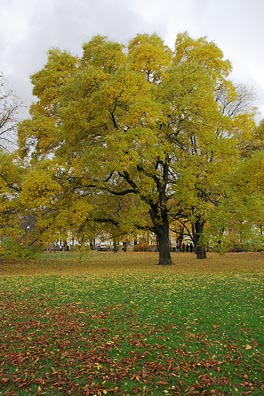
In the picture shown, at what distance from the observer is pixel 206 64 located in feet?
83.4

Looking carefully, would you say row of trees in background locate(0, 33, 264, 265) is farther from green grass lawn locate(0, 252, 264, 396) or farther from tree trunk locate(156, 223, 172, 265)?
green grass lawn locate(0, 252, 264, 396)

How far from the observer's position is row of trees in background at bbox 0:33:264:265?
58.4 ft

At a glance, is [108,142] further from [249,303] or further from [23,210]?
[249,303]

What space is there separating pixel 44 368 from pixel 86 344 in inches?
41.6

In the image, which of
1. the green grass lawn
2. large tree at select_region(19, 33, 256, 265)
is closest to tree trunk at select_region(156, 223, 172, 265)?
large tree at select_region(19, 33, 256, 265)

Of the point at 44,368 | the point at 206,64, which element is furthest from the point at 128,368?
the point at 206,64

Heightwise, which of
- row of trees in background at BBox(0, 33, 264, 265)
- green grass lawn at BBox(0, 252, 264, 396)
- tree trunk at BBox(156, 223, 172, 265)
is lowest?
green grass lawn at BBox(0, 252, 264, 396)

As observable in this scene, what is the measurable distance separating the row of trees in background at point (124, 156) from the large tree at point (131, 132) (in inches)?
2.3

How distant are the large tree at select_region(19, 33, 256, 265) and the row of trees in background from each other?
0.06 meters

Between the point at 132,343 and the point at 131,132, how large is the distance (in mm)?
12611

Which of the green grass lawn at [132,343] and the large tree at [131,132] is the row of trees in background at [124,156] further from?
the green grass lawn at [132,343]

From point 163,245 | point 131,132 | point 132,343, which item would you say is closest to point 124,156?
point 131,132

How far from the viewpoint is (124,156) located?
17.2 metres

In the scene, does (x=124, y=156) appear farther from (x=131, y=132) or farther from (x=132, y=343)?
(x=132, y=343)
